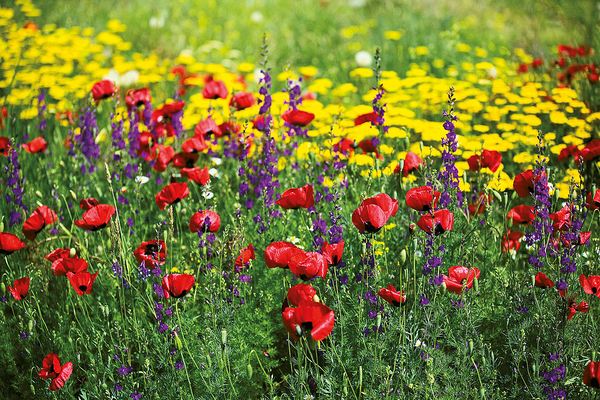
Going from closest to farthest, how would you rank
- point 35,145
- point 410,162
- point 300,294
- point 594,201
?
point 300,294, point 594,201, point 410,162, point 35,145

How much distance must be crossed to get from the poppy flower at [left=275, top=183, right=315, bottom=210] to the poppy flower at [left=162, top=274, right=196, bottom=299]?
44 cm

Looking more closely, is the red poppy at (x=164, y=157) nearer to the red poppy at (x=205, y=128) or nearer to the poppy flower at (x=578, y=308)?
the red poppy at (x=205, y=128)

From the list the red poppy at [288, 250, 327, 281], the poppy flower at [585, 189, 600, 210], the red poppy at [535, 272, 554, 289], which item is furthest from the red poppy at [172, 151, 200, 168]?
the poppy flower at [585, 189, 600, 210]

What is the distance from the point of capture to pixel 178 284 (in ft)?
5.45

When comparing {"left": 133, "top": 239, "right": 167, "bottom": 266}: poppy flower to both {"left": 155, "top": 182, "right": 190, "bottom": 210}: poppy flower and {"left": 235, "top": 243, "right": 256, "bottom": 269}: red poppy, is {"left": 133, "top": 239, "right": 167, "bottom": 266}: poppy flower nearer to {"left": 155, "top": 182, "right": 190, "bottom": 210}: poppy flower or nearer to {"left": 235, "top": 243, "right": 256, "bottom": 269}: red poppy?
{"left": 155, "top": 182, "right": 190, "bottom": 210}: poppy flower

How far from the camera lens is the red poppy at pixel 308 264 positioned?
5.08ft

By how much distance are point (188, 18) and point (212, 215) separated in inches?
259

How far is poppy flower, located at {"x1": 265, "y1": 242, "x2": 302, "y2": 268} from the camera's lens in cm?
165

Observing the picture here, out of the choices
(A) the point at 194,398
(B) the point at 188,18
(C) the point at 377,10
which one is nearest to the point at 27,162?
(A) the point at 194,398

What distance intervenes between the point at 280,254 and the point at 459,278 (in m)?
0.59

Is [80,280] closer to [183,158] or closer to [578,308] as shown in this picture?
[183,158]

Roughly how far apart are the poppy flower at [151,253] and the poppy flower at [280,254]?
42 cm

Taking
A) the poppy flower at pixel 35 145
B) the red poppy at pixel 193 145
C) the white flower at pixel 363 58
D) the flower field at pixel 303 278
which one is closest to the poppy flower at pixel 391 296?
the flower field at pixel 303 278

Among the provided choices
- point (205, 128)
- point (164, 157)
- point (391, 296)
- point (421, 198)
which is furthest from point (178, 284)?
point (205, 128)
